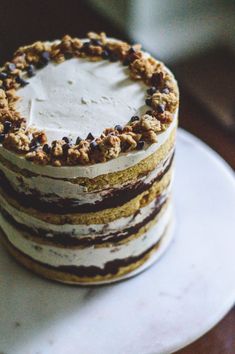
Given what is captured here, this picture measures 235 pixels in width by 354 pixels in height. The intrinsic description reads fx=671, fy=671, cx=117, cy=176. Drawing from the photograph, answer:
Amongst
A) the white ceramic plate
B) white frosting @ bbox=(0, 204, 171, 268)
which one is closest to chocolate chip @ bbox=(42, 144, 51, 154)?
white frosting @ bbox=(0, 204, 171, 268)

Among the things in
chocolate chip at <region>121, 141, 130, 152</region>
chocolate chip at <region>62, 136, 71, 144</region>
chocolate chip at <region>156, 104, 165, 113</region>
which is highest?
chocolate chip at <region>156, 104, 165, 113</region>

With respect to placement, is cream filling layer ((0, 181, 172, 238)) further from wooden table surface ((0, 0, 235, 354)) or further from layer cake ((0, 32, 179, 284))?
wooden table surface ((0, 0, 235, 354))

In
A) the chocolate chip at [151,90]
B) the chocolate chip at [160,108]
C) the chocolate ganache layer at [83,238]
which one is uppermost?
the chocolate chip at [160,108]

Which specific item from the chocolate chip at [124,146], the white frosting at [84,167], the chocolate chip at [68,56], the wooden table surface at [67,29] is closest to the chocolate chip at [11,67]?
the chocolate chip at [68,56]

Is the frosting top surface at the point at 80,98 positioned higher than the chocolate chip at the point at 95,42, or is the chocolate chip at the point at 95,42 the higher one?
the chocolate chip at the point at 95,42

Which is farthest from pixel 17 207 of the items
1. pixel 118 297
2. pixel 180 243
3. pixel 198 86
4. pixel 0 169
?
pixel 198 86

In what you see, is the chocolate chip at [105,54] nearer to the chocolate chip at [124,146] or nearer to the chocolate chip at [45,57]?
the chocolate chip at [45,57]
